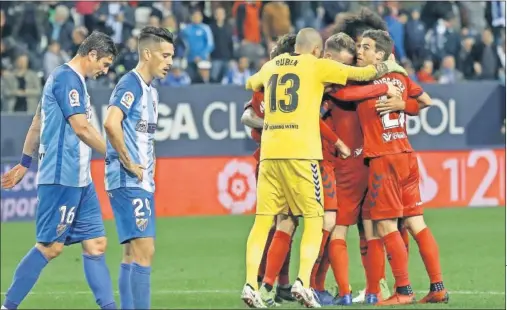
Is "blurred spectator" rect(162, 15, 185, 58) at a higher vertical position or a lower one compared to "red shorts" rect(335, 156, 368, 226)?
higher

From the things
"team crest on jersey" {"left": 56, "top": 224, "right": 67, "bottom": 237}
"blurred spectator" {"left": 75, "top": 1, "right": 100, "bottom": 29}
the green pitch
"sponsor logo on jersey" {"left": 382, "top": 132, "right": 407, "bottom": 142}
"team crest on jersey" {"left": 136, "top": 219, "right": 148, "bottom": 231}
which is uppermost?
"blurred spectator" {"left": 75, "top": 1, "right": 100, "bottom": 29}

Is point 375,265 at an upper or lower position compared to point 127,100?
lower

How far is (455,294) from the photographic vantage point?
1169 cm

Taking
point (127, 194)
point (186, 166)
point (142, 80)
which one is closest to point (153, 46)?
point (142, 80)

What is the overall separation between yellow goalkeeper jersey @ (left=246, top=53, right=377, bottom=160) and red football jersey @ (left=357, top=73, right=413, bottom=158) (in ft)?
1.27

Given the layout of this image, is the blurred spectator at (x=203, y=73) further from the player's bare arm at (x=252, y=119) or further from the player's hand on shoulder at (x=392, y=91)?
the player's hand on shoulder at (x=392, y=91)

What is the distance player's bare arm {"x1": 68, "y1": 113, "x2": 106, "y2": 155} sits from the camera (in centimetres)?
941

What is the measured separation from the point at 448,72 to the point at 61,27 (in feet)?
22.0

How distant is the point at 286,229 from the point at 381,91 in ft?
4.40

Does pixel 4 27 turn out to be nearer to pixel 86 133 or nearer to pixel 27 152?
pixel 27 152

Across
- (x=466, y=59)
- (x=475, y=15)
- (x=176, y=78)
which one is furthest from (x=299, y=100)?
(x=475, y=15)

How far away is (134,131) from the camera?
934 cm

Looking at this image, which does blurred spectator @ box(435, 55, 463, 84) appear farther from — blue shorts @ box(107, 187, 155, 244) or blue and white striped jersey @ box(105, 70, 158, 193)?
blue shorts @ box(107, 187, 155, 244)

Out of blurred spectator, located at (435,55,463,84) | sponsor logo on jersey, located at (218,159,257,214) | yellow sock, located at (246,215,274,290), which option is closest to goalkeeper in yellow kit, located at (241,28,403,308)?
yellow sock, located at (246,215,274,290)
